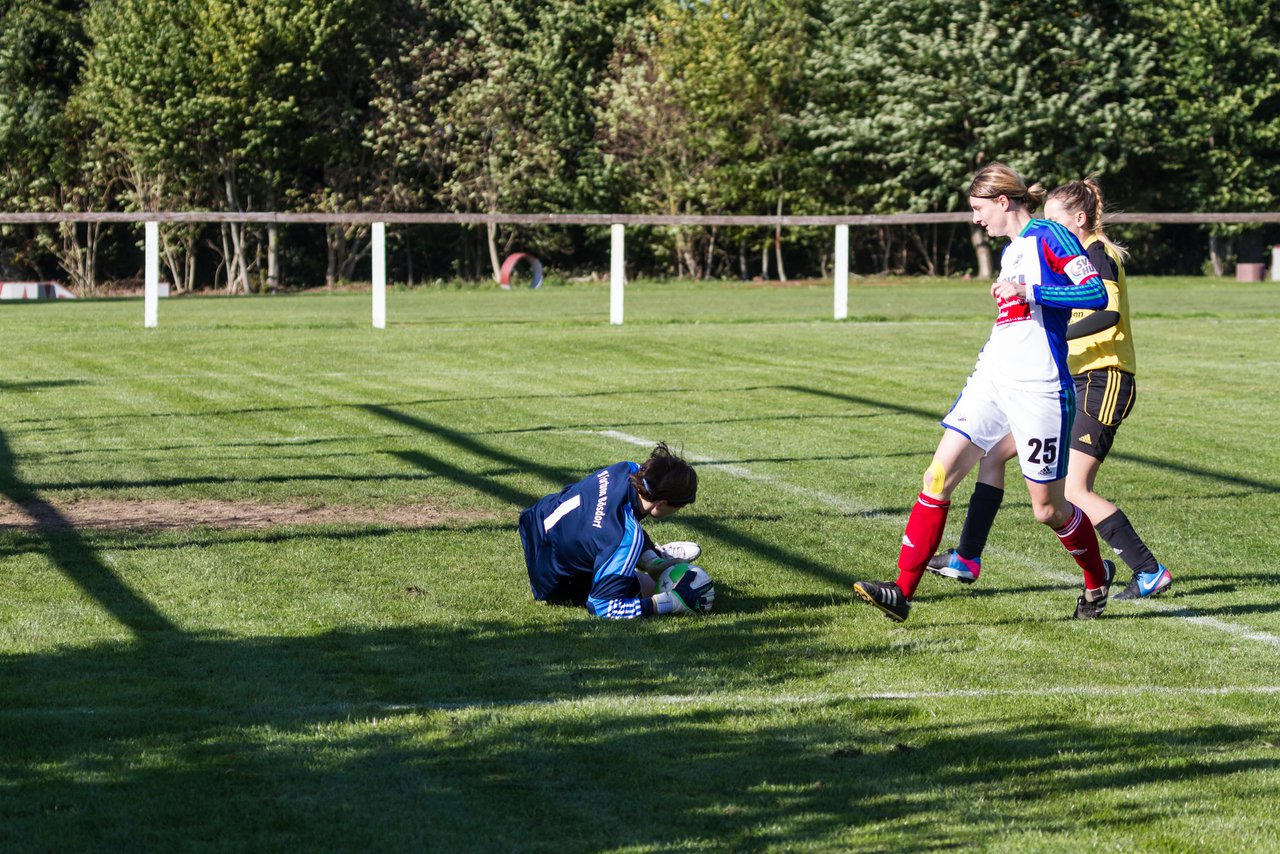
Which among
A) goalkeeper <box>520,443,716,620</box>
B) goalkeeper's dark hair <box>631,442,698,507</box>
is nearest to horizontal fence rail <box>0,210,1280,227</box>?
goalkeeper <box>520,443,716,620</box>

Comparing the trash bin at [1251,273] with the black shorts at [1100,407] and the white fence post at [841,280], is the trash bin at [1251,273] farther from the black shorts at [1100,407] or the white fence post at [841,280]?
the black shorts at [1100,407]

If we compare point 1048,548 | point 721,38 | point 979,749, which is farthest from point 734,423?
point 721,38

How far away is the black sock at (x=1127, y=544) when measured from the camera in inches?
289

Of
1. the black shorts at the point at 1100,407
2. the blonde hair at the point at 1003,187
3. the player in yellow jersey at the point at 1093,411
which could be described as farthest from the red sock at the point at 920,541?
the blonde hair at the point at 1003,187

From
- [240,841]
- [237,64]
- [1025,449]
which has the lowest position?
[240,841]

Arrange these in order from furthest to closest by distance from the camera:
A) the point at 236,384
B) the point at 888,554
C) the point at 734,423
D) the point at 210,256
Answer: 1. the point at 210,256
2. the point at 236,384
3. the point at 734,423
4. the point at 888,554

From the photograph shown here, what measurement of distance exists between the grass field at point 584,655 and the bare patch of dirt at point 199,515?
0.04 meters

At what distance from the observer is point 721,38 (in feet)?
155

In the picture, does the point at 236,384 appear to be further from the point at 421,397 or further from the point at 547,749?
the point at 547,749

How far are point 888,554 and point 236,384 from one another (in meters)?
9.89

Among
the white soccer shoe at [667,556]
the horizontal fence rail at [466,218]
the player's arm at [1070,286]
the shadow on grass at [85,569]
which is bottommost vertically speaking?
the shadow on grass at [85,569]

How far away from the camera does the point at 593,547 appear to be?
684 cm

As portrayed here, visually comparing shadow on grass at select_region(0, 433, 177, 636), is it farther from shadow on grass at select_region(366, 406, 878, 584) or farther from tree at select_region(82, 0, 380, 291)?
tree at select_region(82, 0, 380, 291)

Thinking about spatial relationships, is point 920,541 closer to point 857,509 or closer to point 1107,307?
point 1107,307
